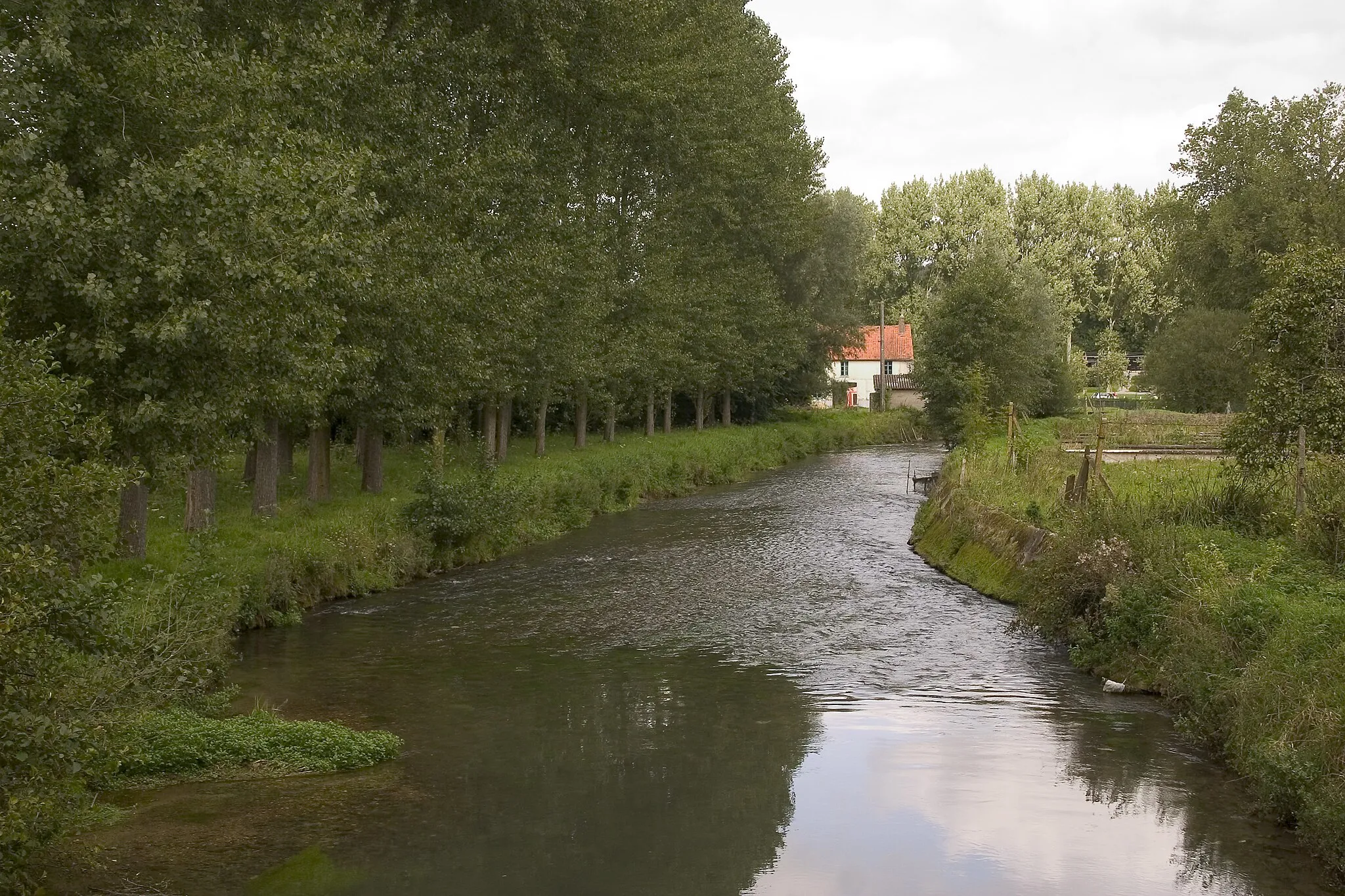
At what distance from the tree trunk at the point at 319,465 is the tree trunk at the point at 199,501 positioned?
15.0 ft

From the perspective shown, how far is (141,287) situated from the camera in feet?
44.1

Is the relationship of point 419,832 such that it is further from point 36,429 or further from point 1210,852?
point 1210,852

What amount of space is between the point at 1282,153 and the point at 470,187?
40.1m

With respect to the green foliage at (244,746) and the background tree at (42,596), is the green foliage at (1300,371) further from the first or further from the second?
the background tree at (42,596)

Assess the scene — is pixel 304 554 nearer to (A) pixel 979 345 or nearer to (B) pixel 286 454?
(B) pixel 286 454

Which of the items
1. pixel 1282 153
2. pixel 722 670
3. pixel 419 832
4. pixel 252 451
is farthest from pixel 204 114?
pixel 1282 153

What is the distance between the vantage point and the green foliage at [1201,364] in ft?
174

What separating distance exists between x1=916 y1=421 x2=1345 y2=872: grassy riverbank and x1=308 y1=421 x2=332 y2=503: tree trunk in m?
13.8

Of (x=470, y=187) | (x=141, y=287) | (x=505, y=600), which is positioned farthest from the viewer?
(x=470, y=187)

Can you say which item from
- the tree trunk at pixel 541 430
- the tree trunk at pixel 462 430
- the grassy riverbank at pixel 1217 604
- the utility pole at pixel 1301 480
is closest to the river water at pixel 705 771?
the grassy riverbank at pixel 1217 604

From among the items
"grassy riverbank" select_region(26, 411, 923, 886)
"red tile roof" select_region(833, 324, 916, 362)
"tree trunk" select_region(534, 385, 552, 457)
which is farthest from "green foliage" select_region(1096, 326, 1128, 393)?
"tree trunk" select_region(534, 385, 552, 457)

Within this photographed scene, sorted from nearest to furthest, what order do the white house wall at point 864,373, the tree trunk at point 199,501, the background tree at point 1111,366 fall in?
the tree trunk at point 199,501, the background tree at point 1111,366, the white house wall at point 864,373

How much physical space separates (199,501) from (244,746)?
31.8 feet

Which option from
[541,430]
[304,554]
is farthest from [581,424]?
[304,554]
